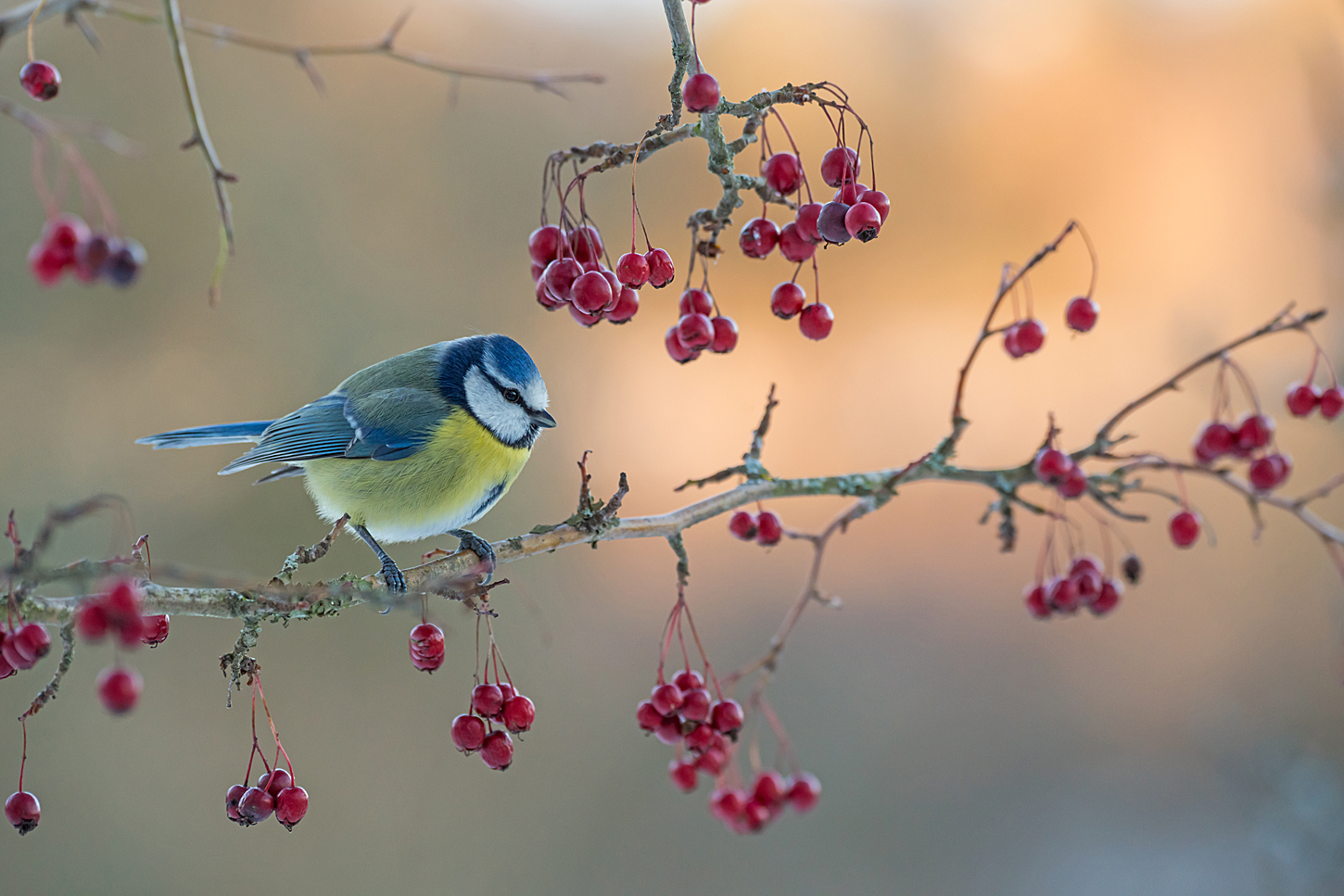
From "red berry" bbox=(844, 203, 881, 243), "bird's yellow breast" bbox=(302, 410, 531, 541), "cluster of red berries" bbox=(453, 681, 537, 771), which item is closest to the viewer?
"red berry" bbox=(844, 203, 881, 243)

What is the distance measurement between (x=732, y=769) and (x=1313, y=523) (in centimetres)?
79

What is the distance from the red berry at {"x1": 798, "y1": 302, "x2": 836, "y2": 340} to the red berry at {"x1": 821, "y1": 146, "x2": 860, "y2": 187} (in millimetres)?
197

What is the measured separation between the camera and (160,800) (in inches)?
107

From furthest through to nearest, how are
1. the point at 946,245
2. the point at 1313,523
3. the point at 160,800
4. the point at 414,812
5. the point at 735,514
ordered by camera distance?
the point at 946,245
the point at 414,812
the point at 160,800
the point at 735,514
the point at 1313,523

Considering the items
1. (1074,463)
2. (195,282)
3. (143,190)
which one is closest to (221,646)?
(195,282)

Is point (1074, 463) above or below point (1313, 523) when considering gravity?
above

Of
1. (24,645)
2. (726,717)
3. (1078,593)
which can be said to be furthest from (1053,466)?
(24,645)

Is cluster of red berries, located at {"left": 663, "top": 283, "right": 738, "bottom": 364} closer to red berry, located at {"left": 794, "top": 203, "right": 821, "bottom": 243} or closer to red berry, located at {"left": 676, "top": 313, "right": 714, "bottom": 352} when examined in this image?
red berry, located at {"left": 676, "top": 313, "right": 714, "bottom": 352}

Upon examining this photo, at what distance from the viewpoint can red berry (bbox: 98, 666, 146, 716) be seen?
1.94ft

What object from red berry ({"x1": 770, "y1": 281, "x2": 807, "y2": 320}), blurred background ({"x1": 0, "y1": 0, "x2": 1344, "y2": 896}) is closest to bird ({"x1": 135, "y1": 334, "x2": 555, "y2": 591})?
red berry ({"x1": 770, "y1": 281, "x2": 807, "y2": 320})

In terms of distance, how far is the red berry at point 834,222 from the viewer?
88 cm

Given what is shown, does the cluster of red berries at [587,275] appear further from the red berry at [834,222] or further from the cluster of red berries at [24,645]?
A: the cluster of red berries at [24,645]

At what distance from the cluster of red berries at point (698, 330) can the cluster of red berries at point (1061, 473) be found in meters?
0.38

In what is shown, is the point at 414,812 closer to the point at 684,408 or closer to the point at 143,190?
the point at 684,408
